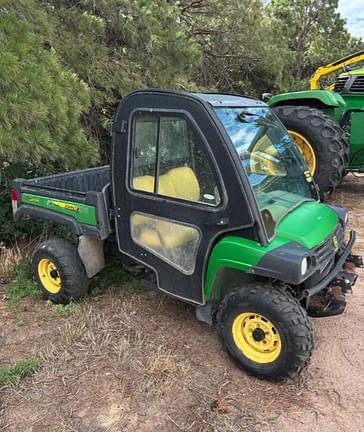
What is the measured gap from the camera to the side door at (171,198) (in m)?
2.71

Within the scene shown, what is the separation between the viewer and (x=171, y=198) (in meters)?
2.89

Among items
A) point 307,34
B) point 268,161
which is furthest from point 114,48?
point 307,34

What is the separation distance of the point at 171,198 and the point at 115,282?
1.71 m

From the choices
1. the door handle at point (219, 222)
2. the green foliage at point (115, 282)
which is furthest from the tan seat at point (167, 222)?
the green foliage at point (115, 282)

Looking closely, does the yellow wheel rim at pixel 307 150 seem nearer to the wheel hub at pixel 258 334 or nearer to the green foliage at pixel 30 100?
the green foliage at pixel 30 100

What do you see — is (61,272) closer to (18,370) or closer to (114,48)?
(18,370)

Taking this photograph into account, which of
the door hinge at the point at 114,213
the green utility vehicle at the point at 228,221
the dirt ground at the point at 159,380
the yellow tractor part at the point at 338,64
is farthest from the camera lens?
the yellow tractor part at the point at 338,64

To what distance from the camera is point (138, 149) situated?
306 cm

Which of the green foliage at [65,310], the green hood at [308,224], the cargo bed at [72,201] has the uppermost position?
the green hood at [308,224]

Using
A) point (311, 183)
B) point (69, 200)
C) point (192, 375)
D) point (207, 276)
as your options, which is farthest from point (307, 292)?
point (69, 200)

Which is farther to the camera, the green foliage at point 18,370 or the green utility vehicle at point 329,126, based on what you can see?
the green utility vehicle at point 329,126

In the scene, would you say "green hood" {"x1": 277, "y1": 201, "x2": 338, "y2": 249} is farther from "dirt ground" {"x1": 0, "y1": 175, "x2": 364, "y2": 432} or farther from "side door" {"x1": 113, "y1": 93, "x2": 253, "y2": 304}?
"dirt ground" {"x1": 0, "y1": 175, "x2": 364, "y2": 432}

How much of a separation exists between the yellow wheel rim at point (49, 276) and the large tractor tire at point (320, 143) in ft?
12.9

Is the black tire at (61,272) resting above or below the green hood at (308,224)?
below
